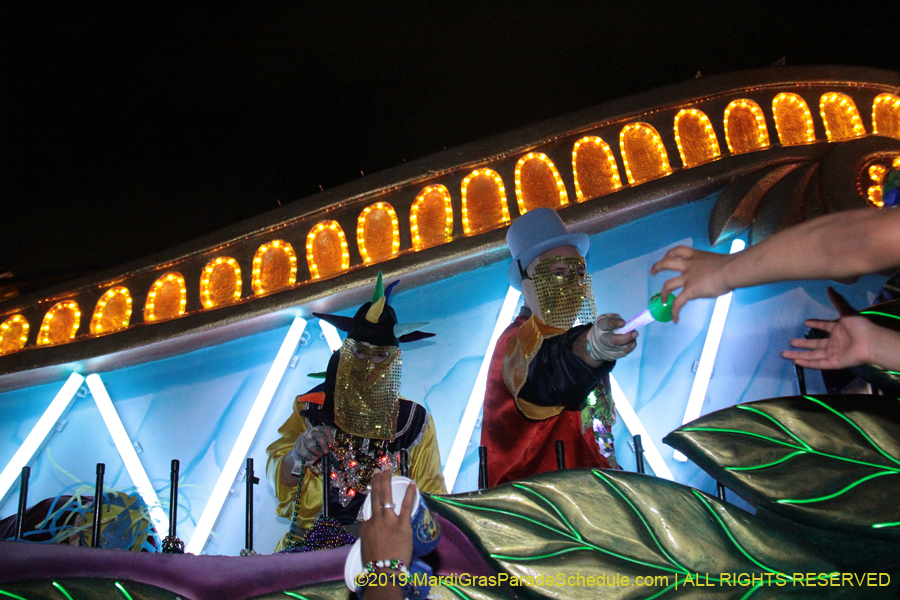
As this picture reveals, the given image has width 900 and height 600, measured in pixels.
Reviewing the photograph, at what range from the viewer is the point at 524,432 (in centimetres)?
281

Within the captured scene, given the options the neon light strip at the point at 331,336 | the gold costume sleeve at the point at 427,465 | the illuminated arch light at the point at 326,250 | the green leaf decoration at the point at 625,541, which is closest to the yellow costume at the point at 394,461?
the gold costume sleeve at the point at 427,465

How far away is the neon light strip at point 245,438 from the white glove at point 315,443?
58cm

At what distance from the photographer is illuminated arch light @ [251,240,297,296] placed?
3.53 m

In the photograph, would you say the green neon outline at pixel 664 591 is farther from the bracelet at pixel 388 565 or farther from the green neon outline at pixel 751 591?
the bracelet at pixel 388 565

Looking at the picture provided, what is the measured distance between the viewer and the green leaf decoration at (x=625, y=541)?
185 centimetres

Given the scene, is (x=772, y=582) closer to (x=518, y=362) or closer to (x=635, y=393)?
(x=518, y=362)

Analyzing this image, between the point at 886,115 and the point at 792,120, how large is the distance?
529 millimetres

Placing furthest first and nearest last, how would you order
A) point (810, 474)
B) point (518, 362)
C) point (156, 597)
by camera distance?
point (518, 362) → point (810, 474) → point (156, 597)

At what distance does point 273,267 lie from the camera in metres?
3.58

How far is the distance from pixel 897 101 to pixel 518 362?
2611mm

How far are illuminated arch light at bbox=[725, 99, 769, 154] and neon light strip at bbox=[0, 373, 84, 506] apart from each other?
11.4 ft

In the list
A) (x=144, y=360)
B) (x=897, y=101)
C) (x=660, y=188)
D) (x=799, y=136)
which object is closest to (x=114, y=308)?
(x=144, y=360)

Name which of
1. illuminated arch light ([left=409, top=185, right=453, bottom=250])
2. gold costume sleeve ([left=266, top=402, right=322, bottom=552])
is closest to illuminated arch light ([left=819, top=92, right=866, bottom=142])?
illuminated arch light ([left=409, top=185, right=453, bottom=250])

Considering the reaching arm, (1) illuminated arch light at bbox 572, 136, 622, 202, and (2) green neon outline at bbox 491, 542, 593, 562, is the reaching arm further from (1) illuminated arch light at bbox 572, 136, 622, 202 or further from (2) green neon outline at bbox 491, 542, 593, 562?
(1) illuminated arch light at bbox 572, 136, 622, 202
